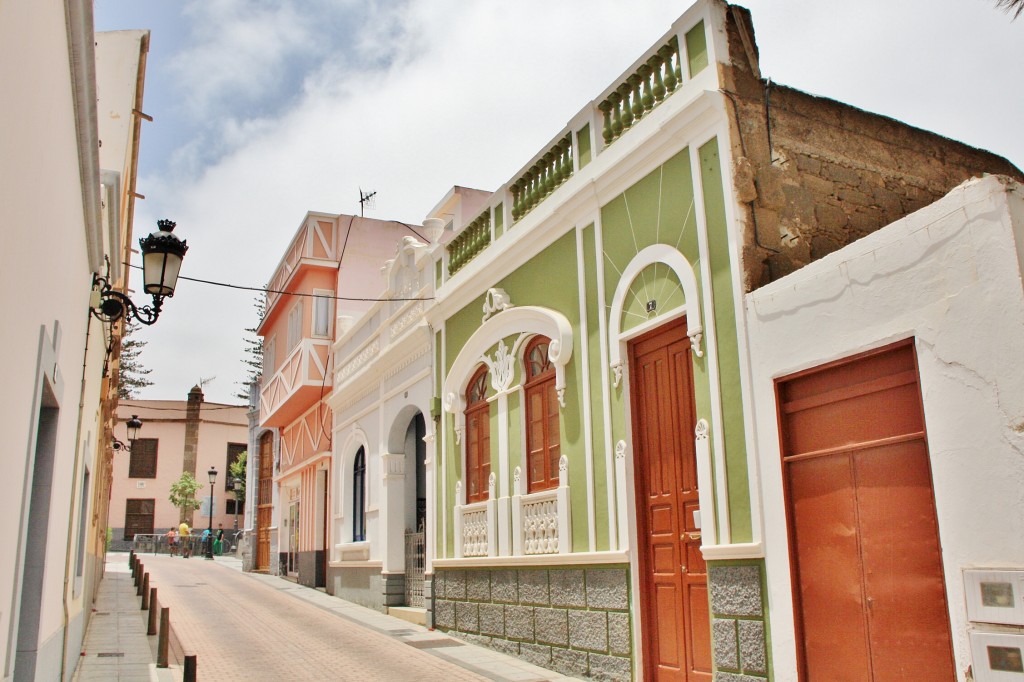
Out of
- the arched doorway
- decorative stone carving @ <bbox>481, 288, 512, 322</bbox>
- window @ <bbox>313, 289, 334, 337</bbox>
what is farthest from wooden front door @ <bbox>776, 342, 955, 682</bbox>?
window @ <bbox>313, 289, 334, 337</bbox>

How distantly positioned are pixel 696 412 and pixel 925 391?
8.19 feet

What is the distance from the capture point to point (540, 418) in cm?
1069

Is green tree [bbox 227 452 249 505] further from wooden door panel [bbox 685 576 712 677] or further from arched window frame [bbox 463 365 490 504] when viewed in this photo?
wooden door panel [bbox 685 576 712 677]

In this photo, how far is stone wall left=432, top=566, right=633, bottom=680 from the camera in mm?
8828

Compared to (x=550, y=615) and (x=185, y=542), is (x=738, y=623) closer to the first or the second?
(x=550, y=615)

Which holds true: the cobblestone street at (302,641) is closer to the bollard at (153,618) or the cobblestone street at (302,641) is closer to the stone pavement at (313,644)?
the stone pavement at (313,644)

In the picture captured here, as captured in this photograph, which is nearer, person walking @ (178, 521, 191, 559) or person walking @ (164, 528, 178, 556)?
person walking @ (178, 521, 191, 559)

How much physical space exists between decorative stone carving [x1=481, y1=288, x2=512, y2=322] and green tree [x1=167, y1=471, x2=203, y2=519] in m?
39.3

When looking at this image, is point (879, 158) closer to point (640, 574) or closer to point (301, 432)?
point (640, 574)

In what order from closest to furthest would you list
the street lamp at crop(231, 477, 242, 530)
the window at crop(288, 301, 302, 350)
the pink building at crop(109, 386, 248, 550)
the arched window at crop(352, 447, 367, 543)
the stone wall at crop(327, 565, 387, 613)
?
the stone wall at crop(327, 565, 387, 613), the arched window at crop(352, 447, 367, 543), the window at crop(288, 301, 302, 350), the street lamp at crop(231, 477, 242, 530), the pink building at crop(109, 386, 248, 550)

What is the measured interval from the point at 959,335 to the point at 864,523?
1.54 metres

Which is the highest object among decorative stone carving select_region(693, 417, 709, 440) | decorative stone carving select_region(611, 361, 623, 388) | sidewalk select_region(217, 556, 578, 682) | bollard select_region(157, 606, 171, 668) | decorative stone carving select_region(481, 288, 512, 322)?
decorative stone carving select_region(481, 288, 512, 322)

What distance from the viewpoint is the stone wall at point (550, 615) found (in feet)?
29.0

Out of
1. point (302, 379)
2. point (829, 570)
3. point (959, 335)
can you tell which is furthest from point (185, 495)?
point (959, 335)
